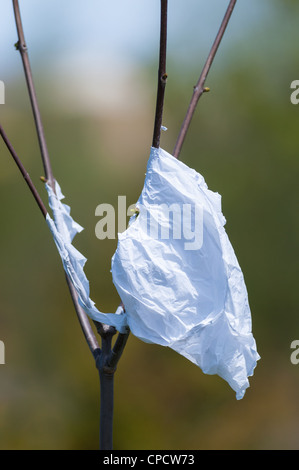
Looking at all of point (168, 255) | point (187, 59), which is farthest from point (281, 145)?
point (168, 255)

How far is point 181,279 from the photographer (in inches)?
22.4

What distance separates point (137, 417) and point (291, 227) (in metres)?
1.20

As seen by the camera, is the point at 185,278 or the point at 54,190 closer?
the point at 185,278

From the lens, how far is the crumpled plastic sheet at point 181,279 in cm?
56

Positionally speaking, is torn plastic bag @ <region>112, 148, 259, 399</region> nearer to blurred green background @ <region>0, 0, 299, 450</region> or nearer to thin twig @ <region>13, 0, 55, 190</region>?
thin twig @ <region>13, 0, 55, 190</region>

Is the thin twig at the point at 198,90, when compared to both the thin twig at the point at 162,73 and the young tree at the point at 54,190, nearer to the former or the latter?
the young tree at the point at 54,190

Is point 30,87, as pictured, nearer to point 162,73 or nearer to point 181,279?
point 162,73

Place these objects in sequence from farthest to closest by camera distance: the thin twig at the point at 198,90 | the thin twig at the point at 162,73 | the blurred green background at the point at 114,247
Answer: the blurred green background at the point at 114,247 < the thin twig at the point at 198,90 < the thin twig at the point at 162,73

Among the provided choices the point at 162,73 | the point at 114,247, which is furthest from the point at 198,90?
the point at 114,247

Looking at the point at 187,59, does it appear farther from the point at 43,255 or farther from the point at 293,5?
the point at 43,255

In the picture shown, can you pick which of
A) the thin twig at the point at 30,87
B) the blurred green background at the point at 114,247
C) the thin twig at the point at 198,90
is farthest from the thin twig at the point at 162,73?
the blurred green background at the point at 114,247

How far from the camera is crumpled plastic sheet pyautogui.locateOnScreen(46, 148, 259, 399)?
0.56m

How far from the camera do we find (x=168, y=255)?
574mm

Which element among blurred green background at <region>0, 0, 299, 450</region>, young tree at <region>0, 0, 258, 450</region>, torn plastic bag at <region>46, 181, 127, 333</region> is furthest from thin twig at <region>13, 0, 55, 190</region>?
blurred green background at <region>0, 0, 299, 450</region>
